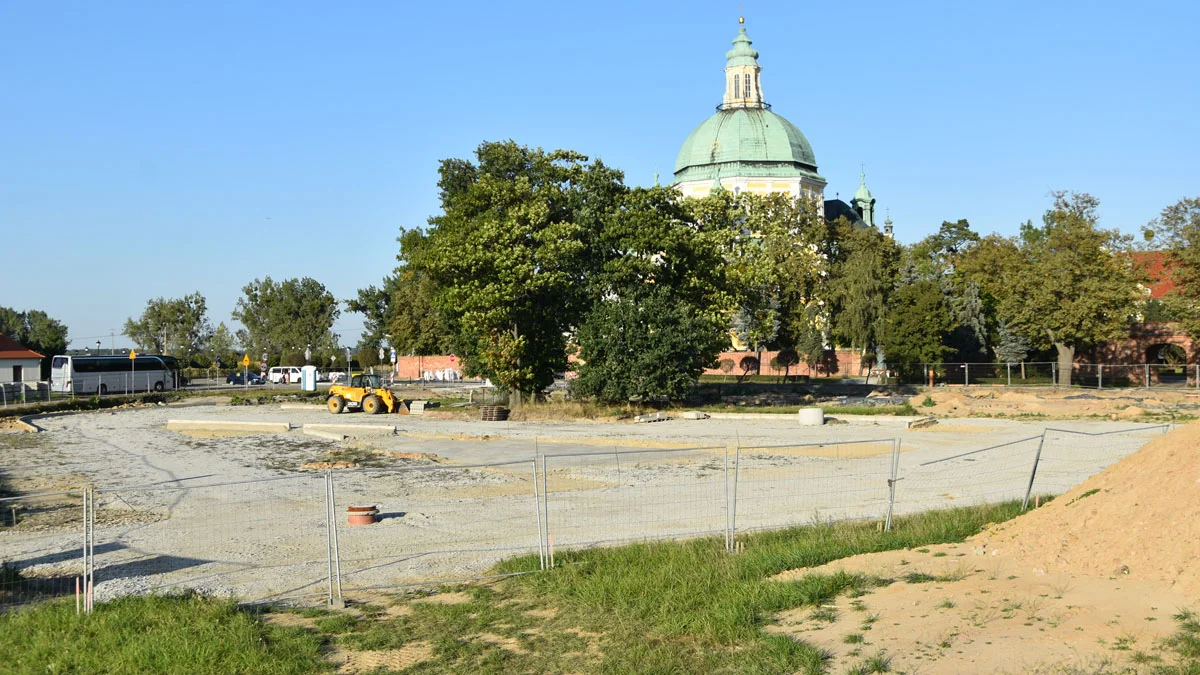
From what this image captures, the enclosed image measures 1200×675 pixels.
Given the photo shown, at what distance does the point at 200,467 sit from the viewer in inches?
1045

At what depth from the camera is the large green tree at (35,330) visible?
99625 millimetres

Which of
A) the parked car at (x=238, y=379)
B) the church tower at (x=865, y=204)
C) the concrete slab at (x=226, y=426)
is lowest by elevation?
the concrete slab at (x=226, y=426)

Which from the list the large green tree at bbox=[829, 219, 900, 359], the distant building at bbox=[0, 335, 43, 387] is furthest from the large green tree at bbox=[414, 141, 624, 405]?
the distant building at bbox=[0, 335, 43, 387]

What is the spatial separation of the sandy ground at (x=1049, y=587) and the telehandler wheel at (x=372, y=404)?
121 ft

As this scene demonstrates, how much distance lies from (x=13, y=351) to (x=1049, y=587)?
81451 millimetres

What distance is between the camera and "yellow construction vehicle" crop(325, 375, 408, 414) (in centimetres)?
4688

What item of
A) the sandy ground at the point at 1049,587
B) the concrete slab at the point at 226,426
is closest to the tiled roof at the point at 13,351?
the concrete slab at the point at 226,426

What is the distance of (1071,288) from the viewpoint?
196 feet

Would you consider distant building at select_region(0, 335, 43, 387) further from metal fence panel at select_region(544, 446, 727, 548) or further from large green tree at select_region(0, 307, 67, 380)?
metal fence panel at select_region(544, 446, 727, 548)

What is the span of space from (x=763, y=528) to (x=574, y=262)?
102ft

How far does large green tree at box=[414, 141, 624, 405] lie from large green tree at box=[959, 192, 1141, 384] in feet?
95.3

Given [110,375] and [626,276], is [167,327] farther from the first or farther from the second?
[626,276]

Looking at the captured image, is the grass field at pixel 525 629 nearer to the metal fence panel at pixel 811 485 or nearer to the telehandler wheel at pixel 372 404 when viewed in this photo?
the metal fence panel at pixel 811 485

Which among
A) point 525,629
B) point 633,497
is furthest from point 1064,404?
point 525,629
